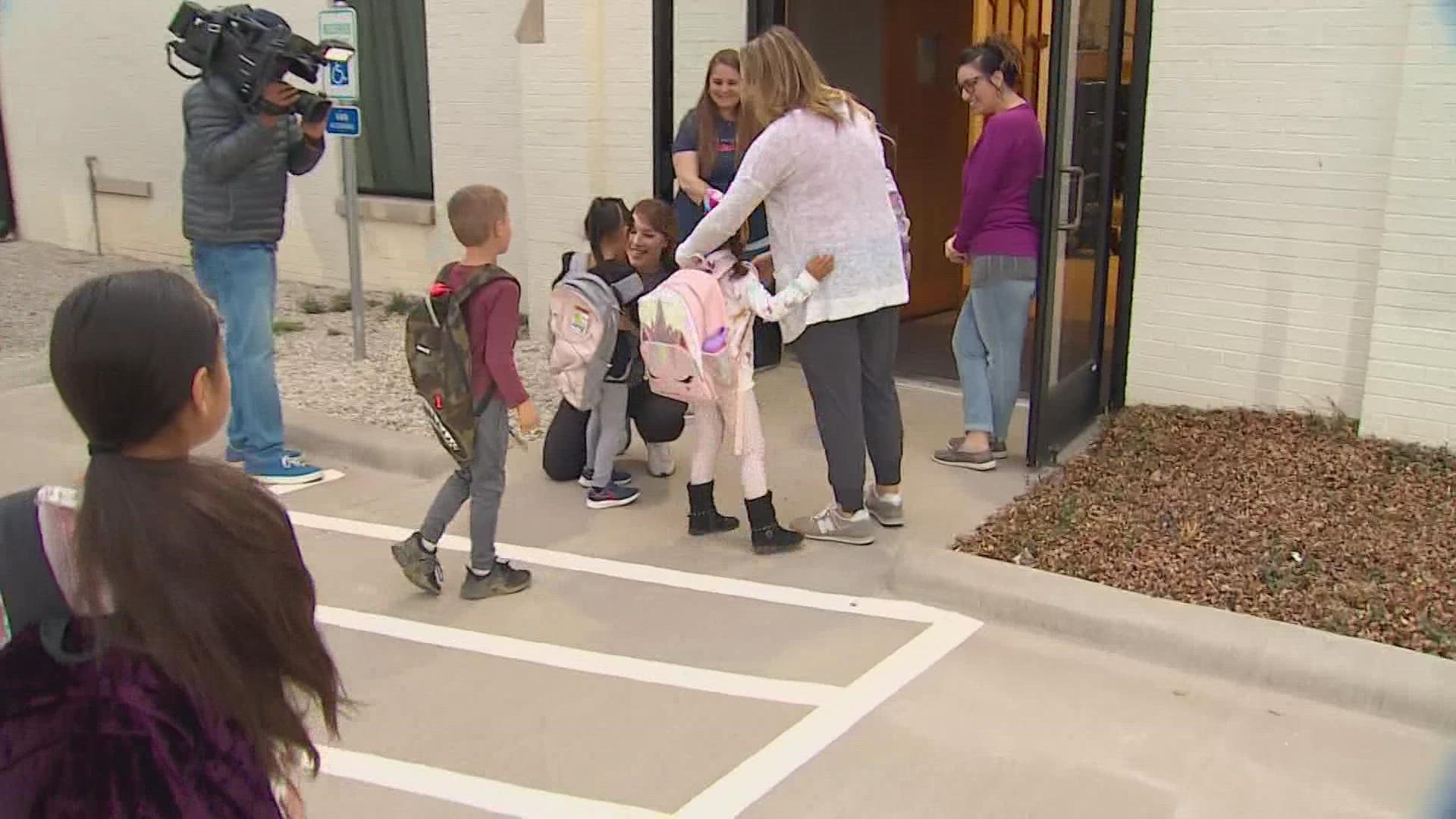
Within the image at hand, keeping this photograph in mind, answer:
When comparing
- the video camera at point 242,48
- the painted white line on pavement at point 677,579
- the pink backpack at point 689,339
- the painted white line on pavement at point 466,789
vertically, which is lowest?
the painted white line on pavement at point 466,789

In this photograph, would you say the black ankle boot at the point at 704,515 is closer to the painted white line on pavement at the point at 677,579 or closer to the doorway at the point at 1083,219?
the painted white line on pavement at the point at 677,579

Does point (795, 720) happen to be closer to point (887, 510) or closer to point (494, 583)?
point (494, 583)

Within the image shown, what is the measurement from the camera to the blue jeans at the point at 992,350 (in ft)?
18.9

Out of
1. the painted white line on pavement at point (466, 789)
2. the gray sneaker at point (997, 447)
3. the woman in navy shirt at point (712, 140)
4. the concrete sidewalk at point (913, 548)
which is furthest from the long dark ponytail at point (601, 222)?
the painted white line on pavement at point (466, 789)

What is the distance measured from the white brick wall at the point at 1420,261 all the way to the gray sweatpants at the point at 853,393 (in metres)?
2.25

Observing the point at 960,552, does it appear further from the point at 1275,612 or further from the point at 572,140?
the point at 572,140

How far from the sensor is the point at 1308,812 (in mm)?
3297

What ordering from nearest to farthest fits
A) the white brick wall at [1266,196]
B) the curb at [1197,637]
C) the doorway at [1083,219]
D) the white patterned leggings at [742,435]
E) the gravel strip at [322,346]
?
the curb at [1197,637] < the white patterned leggings at [742,435] < the doorway at [1083,219] < the white brick wall at [1266,196] < the gravel strip at [322,346]

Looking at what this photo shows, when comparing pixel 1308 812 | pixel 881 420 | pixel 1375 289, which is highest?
pixel 1375 289

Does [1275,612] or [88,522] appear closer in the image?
[88,522]

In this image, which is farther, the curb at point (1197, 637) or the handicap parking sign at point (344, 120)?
the handicap parking sign at point (344, 120)

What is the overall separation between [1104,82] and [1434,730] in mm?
3413

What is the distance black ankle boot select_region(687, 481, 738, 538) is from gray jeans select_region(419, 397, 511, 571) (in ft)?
2.87

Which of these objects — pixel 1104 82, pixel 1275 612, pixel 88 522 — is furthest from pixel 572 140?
pixel 88 522
